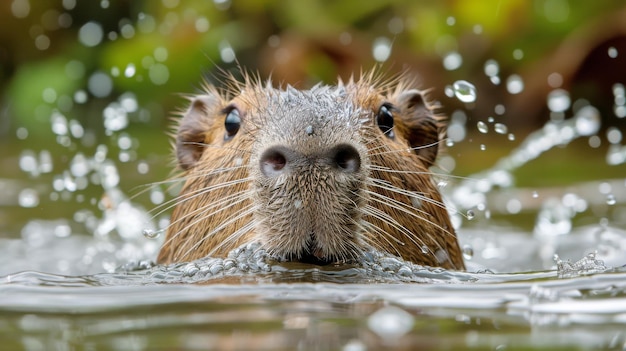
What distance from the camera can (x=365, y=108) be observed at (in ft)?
13.1

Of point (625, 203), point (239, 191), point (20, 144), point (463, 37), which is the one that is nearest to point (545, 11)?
point (463, 37)

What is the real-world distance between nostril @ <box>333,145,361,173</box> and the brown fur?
0.05 feet

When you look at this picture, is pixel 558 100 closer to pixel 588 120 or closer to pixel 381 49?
pixel 588 120

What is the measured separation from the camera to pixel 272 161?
324cm

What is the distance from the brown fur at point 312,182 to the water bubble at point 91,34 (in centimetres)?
759

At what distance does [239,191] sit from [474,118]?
6.55 meters

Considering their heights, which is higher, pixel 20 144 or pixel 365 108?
pixel 20 144

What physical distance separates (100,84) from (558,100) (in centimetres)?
490

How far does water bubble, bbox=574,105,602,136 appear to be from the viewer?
31.1 feet

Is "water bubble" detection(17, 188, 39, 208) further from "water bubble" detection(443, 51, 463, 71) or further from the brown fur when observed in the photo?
"water bubble" detection(443, 51, 463, 71)

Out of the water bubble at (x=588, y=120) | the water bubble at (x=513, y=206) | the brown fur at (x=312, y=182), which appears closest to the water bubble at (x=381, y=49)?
the water bubble at (x=588, y=120)

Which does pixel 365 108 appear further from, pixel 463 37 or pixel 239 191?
pixel 463 37

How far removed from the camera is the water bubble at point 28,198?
277 inches

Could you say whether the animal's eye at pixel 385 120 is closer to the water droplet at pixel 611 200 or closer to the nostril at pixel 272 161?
the nostril at pixel 272 161
